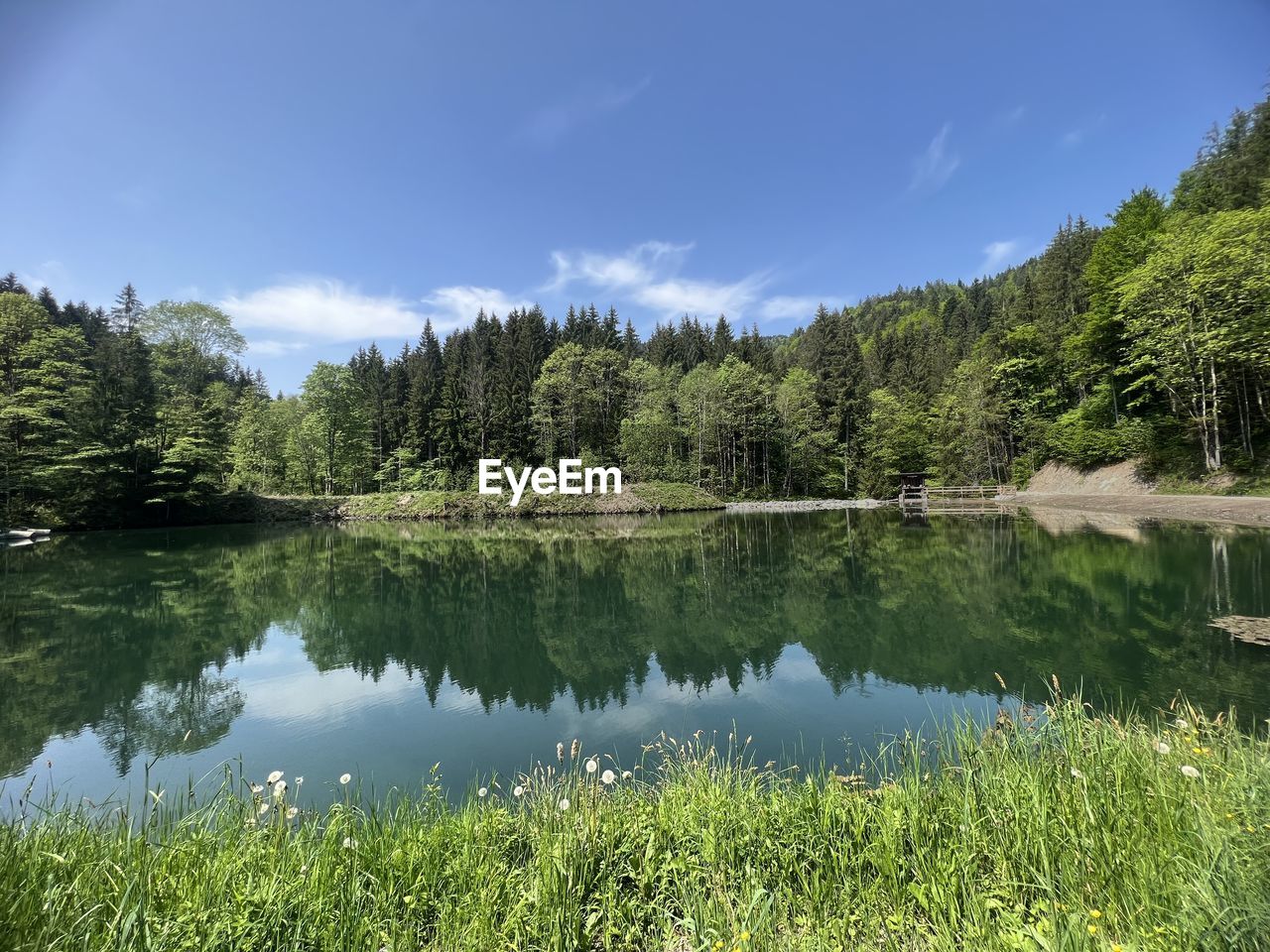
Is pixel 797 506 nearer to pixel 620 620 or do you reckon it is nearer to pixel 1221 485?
pixel 1221 485

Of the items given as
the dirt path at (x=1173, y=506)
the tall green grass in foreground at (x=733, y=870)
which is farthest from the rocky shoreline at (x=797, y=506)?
the tall green grass in foreground at (x=733, y=870)

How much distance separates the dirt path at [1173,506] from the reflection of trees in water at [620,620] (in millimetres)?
3375

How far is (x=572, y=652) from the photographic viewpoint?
916 cm

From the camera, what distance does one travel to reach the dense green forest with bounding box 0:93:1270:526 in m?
25.8

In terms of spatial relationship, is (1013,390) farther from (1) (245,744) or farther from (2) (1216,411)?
(1) (245,744)

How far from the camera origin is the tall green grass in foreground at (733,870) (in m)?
2.01

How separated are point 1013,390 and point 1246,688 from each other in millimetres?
41371

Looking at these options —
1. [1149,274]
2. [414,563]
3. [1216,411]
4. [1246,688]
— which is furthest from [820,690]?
[1149,274]

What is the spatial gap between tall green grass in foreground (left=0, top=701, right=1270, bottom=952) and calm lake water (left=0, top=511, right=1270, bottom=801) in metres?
2.45

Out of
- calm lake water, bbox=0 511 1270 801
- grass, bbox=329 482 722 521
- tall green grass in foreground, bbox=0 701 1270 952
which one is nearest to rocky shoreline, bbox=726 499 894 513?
grass, bbox=329 482 722 521

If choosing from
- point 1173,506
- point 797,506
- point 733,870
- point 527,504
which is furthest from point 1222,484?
point 527,504

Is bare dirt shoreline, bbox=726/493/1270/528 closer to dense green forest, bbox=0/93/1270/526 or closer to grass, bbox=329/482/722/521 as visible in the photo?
dense green forest, bbox=0/93/1270/526

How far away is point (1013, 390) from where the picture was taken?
39812 millimetres

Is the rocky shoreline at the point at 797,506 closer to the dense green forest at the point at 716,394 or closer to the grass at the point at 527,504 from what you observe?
the grass at the point at 527,504
